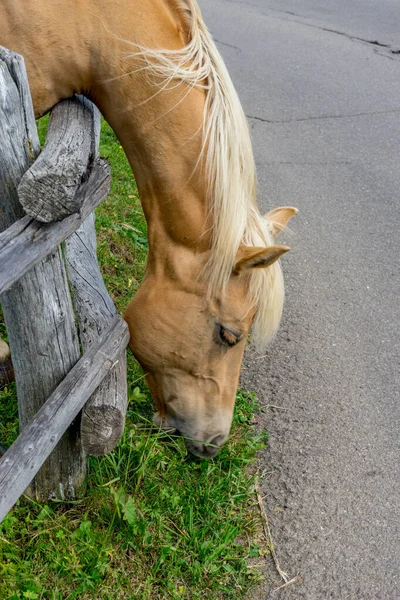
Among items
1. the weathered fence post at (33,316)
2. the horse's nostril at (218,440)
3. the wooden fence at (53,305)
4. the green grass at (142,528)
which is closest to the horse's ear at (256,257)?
the wooden fence at (53,305)

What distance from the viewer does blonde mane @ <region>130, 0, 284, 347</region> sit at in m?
2.27

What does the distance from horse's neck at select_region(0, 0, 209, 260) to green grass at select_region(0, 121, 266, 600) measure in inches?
37.0

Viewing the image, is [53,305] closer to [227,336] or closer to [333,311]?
[227,336]

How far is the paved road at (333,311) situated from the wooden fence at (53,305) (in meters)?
0.97

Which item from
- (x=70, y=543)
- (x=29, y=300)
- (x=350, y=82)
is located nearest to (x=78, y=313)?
(x=29, y=300)

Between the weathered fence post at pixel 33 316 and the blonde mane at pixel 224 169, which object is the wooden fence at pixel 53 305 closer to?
the weathered fence post at pixel 33 316

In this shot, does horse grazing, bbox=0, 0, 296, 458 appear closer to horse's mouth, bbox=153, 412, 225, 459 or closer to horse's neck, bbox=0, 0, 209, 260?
horse's neck, bbox=0, 0, 209, 260

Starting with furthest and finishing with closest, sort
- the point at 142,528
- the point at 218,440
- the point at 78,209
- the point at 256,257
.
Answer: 1. the point at 218,440
2. the point at 142,528
3. the point at 256,257
4. the point at 78,209

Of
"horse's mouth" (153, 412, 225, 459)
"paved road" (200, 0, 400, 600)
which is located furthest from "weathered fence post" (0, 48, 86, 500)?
"paved road" (200, 0, 400, 600)

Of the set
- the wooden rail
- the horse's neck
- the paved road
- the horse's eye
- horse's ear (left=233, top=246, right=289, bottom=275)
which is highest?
the horse's neck

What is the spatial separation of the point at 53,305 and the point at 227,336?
2.23ft

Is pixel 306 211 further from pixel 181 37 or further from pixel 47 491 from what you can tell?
pixel 47 491

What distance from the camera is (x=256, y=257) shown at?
2.19 meters

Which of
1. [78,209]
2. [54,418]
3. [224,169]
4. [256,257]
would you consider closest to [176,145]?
[224,169]
